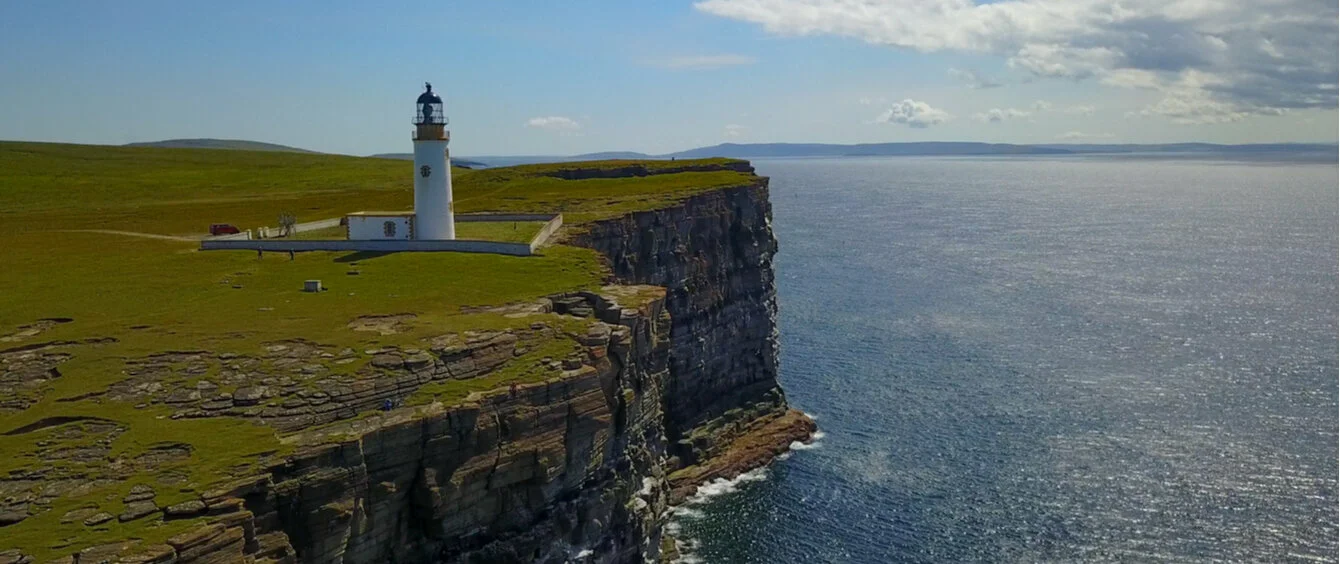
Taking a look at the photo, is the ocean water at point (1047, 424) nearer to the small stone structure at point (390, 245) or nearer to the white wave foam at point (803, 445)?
the white wave foam at point (803, 445)

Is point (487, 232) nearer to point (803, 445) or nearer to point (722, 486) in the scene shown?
point (722, 486)

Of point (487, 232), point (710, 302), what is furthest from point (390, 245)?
point (710, 302)

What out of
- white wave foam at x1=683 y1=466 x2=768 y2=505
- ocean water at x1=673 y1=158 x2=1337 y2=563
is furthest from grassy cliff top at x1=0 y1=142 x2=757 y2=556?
ocean water at x1=673 y1=158 x2=1337 y2=563

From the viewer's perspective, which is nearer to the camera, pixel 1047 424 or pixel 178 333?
pixel 178 333

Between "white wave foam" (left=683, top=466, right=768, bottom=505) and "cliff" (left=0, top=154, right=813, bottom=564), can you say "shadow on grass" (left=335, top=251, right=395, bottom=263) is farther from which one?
"white wave foam" (left=683, top=466, right=768, bottom=505)

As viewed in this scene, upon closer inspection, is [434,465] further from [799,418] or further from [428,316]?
[799,418]

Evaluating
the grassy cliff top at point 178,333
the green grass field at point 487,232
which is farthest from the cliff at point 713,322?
the green grass field at point 487,232
